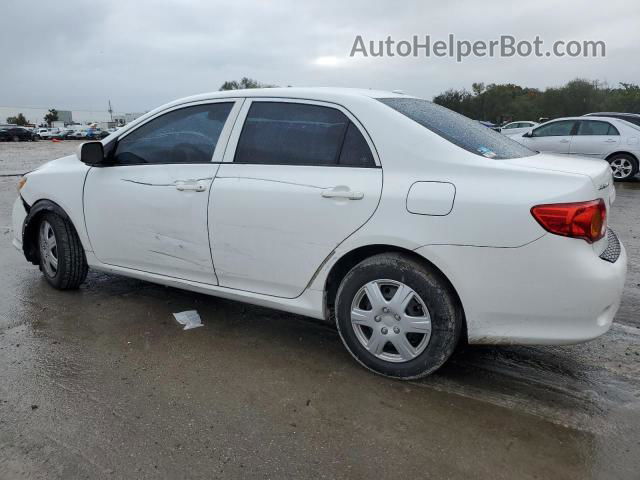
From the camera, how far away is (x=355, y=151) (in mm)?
2984

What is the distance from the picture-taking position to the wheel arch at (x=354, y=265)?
277cm

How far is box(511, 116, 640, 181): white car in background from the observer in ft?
38.0

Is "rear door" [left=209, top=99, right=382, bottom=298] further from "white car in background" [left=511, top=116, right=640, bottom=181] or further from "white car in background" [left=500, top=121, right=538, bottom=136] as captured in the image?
"white car in background" [left=500, top=121, right=538, bottom=136]

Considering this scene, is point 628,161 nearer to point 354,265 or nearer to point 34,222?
point 354,265

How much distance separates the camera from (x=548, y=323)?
2570mm

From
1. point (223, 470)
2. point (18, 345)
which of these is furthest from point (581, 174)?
point (18, 345)

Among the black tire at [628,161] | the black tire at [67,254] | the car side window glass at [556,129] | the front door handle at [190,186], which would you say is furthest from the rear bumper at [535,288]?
the car side window glass at [556,129]

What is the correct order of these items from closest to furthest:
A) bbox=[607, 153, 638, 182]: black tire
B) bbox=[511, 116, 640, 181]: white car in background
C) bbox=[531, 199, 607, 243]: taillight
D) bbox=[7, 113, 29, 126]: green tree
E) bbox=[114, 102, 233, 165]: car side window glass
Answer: bbox=[531, 199, 607, 243]: taillight
bbox=[114, 102, 233, 165]: car side window glass
bbox=[511, 116, 640, 181]: white car in background
bbox=[607, 153, 638, 182]: black tire
bbox=[7, 113, 29, 126]: green tree

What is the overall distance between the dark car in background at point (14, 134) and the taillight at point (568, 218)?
48.2 m

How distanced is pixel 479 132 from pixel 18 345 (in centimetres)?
329

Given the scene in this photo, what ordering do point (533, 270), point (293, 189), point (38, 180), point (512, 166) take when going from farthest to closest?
point (38, 180) → point (293, 189) → point (512, 166) → point (533, 270)

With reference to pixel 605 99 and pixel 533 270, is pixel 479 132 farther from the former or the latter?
pixel 605 99

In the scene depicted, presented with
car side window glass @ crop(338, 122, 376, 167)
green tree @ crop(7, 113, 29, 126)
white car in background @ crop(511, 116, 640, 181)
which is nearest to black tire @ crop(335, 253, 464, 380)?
car side window glass @ crop(338, 122, 376, 167)

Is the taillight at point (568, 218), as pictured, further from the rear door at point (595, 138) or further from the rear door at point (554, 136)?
the rear door at point (595, 138)
